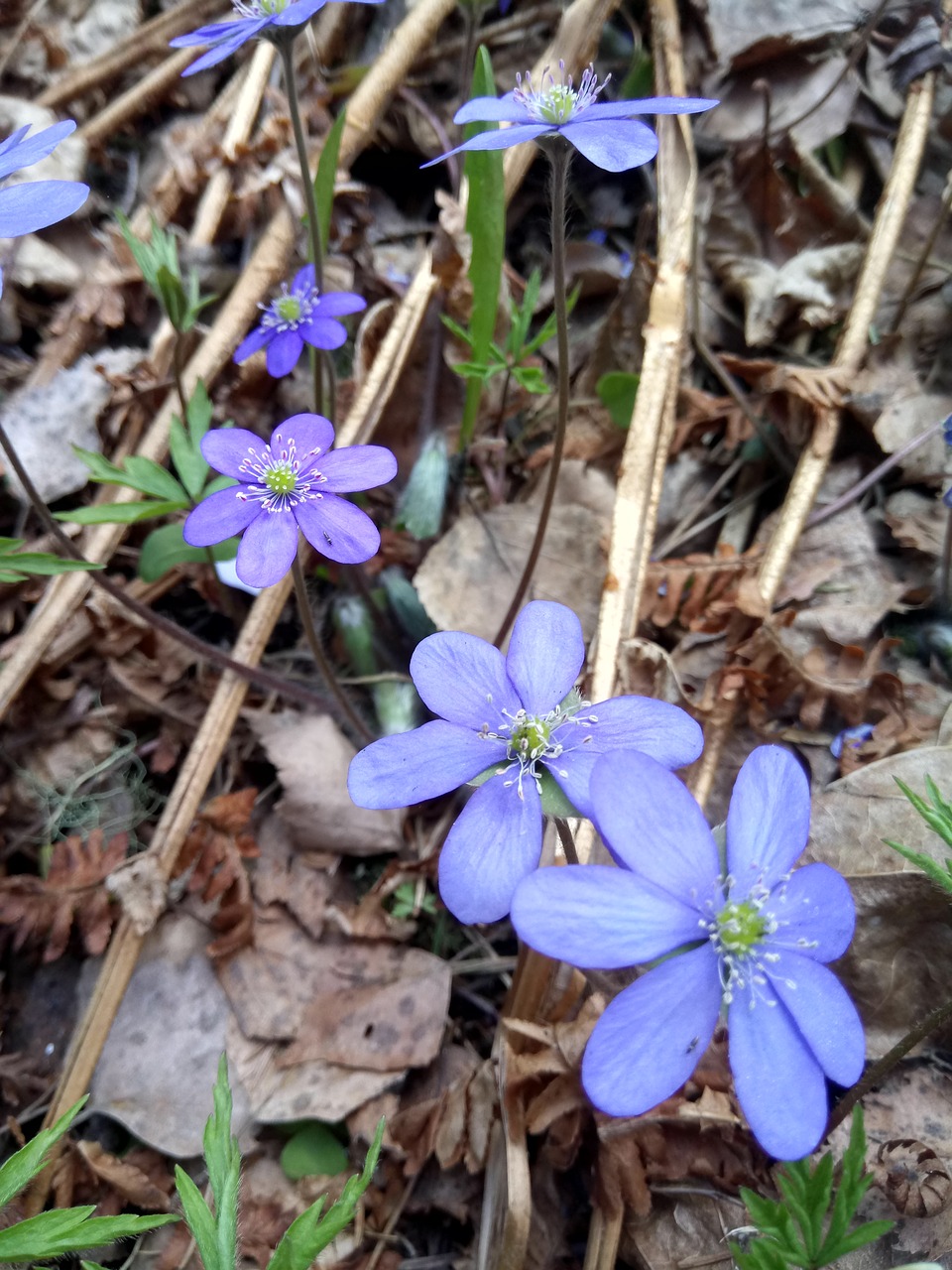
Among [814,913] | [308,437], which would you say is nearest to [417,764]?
[814,913]

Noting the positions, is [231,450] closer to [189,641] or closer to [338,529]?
[338,529]

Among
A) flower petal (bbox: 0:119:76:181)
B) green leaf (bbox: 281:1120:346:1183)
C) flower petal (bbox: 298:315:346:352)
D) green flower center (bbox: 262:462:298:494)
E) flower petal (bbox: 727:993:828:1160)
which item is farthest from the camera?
flower petal (bbox: 298:315:346:352)

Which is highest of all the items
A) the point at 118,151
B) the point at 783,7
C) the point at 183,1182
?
the point at 118,151

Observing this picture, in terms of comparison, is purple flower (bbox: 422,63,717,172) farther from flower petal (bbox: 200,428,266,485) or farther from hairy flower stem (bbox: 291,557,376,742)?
hairy flower stem (bbox: 291,557,376,742)

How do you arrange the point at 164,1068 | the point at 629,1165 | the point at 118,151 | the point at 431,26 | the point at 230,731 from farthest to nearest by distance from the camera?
→ the point at 118,151
the point at 431,26
the point at 230,731
the point at 164,1068
the point at 629,1165

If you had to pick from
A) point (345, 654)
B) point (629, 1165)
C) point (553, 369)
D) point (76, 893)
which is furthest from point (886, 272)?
A: point (76, 893)

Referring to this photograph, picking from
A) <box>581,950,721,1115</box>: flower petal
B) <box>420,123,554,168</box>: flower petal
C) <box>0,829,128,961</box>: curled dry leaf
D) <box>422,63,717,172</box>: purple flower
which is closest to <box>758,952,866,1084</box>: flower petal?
<box>581,950,721,1115</box>: flower petal

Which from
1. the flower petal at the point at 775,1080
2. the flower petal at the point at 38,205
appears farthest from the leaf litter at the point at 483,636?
the flower petal at the point at 38,205

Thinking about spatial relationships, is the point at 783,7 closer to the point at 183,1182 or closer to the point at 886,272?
the point at 886,272
